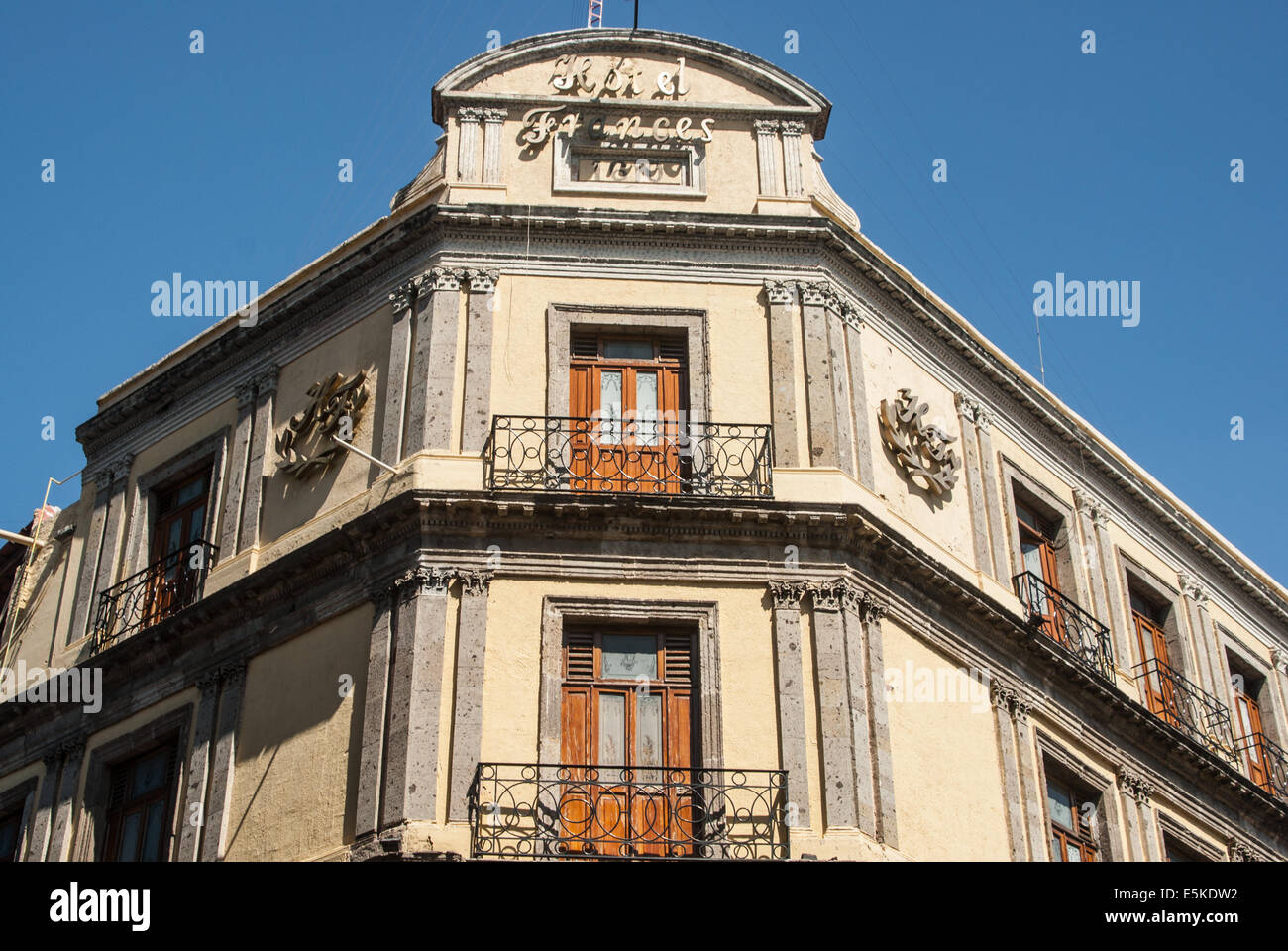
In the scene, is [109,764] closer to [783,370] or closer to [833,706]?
[833,706]

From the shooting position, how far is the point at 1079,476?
27328 millimetres

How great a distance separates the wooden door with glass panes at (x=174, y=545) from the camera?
952 inches

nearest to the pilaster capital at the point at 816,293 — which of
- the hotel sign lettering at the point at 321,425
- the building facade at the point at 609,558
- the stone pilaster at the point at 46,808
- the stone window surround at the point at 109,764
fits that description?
the building facade at the point at 609,558

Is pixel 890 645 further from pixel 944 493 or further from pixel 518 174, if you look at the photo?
pixel 518 174

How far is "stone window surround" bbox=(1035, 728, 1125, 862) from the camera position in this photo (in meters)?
23.3

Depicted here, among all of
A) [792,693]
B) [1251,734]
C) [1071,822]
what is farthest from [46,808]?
[1251,734]

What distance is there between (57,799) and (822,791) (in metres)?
10.00

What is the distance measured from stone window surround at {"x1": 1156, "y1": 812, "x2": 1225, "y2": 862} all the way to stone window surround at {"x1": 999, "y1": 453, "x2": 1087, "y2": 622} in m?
3.00

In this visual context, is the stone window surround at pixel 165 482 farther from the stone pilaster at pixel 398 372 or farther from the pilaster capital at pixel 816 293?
the pilaster capital at pixel 816 293

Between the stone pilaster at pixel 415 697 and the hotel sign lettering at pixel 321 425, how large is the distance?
300cm

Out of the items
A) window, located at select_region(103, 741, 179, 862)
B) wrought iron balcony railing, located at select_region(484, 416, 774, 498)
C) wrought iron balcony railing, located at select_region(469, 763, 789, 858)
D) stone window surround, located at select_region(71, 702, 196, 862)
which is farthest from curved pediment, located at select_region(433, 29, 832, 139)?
wrought iron balcony railing, located at select_region(469, 763, 789, 858)

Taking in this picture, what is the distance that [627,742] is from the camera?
20266 millimetres
